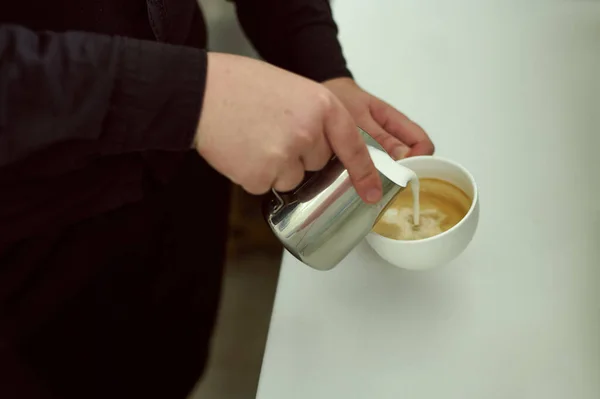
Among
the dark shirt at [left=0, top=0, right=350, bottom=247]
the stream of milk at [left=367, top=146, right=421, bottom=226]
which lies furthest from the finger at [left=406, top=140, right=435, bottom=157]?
the dark shirt at [left=0, top=0, right=350, bottom=247]

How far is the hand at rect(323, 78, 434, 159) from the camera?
24.9 inches

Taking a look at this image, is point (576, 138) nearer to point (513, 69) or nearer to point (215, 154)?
point (513, 69)

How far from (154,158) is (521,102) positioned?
0.40 m

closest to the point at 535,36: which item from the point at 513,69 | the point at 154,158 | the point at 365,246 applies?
the point at 513,69

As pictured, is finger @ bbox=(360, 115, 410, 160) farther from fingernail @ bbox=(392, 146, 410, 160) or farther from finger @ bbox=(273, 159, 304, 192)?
finger @ bbox=(273, 159, 304, 192)

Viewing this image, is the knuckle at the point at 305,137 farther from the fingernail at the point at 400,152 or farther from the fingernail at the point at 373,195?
the fingernail at the point at 400,152

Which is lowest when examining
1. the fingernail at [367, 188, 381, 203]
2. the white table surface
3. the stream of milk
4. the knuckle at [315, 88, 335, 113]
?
the white table surface

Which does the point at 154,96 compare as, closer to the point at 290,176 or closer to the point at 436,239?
the point at 290,176

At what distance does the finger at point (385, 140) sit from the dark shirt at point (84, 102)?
8.4 inches

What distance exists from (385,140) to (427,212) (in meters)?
0.10

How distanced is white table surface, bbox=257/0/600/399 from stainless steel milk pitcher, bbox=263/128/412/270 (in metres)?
0.09

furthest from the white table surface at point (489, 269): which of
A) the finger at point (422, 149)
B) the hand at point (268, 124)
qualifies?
the hand at point (268, 124)

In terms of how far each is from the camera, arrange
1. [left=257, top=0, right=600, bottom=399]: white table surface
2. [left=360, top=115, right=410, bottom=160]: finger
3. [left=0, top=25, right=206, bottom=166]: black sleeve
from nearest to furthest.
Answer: [left=0, top=25, right=206, bottom=166]: black sleeve → [left=257, top=0, right=600, bottom=399]: white table surface → [left=360, top=115, right=410, bottom=160]: finger

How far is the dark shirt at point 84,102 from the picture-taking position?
0.42 m
